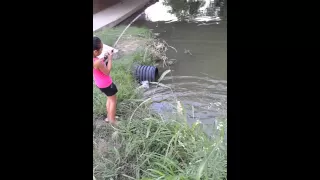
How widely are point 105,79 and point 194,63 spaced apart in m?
0.49

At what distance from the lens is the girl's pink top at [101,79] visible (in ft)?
5.69

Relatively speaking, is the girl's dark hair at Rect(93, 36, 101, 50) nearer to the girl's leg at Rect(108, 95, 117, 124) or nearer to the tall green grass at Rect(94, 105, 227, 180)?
the girl's leg at Rect(108, 95, 117, 124)

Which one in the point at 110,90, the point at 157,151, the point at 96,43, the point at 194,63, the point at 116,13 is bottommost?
the point at 157,151

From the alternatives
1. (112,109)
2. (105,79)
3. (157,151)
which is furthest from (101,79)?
(157,151)

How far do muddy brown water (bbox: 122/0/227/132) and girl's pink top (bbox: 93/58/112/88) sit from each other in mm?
224

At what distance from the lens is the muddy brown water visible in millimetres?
1621

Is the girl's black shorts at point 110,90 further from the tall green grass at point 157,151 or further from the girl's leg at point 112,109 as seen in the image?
the tall green grass at point 157,151

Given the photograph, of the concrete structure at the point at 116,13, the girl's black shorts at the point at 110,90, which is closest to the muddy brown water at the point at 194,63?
the concrete structure at the point at 116,13

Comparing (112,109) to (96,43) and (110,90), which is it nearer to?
(110,90)

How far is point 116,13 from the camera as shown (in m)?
1.77

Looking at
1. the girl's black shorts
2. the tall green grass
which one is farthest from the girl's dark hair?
the tall green grass
